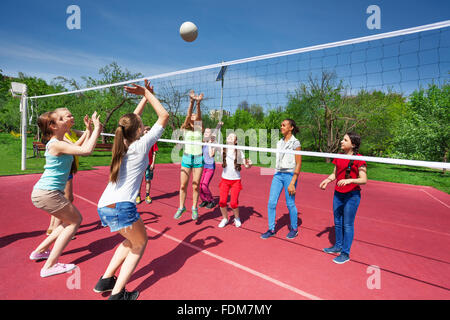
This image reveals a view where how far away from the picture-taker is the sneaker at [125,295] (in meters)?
2.43

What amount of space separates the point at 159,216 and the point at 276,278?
2965 mm

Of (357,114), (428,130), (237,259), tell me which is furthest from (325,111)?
(237,259)

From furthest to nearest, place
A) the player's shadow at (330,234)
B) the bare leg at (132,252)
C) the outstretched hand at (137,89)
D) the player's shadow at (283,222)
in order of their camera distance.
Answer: the player's shadow at (283,222) → the player's shadow at (330,234) → the outstretched hand at (137,89) → the bare leg at (132,252)

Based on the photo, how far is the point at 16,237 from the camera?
3953 mm

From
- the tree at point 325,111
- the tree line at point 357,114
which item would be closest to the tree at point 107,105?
the tree line at point 357,114

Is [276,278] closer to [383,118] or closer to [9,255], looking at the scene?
[9,255]

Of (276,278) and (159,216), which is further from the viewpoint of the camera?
(159,216)

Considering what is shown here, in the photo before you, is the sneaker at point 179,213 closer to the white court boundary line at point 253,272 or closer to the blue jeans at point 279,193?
the white court boundary line at point 253,272

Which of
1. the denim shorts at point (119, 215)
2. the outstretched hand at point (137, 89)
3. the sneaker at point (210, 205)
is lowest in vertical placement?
the sneaker at point (210, 205)

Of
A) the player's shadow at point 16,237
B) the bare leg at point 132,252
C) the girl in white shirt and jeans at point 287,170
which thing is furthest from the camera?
the girl in white shirt and jeans at point 287,170

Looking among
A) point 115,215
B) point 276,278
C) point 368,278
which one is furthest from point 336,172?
point 115,215

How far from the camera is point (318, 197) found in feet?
27.6

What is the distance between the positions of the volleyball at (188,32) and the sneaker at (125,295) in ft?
24.5

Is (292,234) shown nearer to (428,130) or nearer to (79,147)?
(79,147)
